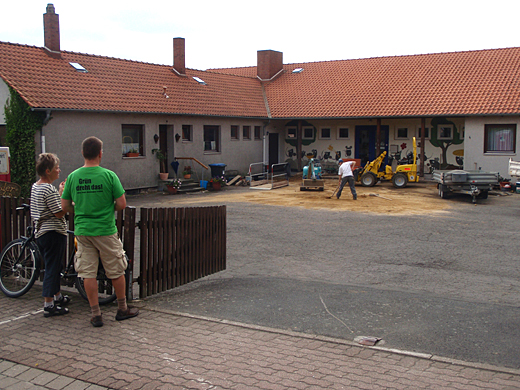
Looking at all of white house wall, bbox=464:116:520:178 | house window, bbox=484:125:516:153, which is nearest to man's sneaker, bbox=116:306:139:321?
white house wall, bbox=464:116:520:178

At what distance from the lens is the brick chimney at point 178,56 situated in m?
26.9

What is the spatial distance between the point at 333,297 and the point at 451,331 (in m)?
1.68

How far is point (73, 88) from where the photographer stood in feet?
65.6

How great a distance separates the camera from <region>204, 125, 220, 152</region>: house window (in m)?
26.1

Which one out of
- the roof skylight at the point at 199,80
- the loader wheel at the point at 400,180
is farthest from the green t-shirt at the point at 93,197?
the roof skylight at the point at 199,80

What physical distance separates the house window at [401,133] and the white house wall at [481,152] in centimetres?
400

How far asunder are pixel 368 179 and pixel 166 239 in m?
18.2

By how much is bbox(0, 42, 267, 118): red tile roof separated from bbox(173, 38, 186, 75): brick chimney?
428 mm

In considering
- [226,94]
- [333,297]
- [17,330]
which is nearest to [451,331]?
[333,297]

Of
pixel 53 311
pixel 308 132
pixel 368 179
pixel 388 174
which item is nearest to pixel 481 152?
pixel 388 174

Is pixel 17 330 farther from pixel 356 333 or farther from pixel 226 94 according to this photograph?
pixel 226 94

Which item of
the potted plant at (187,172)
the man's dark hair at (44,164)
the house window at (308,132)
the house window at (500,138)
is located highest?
the house window at (308,132)

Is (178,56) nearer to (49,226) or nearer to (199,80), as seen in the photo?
(199,80)

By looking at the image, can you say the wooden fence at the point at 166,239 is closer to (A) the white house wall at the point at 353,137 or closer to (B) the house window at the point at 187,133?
(B) the house window at the point at 187,133
